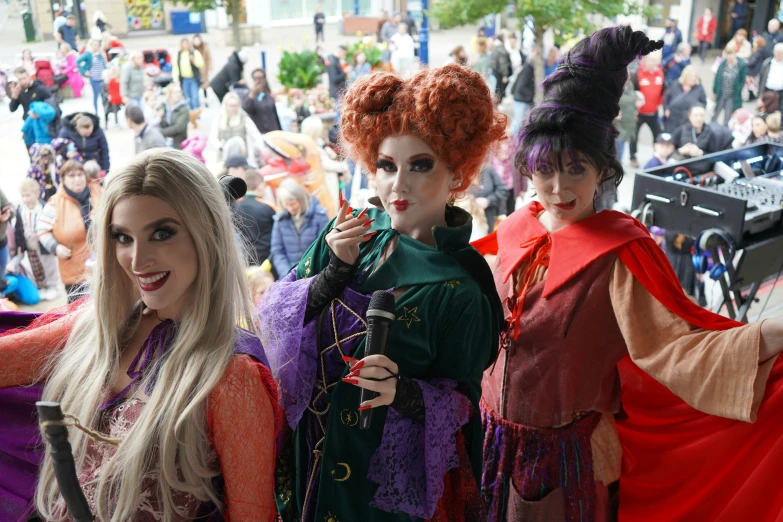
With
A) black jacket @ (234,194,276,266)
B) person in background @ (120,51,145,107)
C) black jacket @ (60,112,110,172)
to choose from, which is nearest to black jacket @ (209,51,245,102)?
person in background @ (120,51,145,107)

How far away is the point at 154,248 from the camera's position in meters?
1.67

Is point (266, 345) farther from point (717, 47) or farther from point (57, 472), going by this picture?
point (717, 47)

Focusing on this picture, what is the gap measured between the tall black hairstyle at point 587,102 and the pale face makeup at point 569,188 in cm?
2

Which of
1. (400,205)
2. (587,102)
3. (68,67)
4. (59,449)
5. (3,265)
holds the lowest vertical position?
(3,265)

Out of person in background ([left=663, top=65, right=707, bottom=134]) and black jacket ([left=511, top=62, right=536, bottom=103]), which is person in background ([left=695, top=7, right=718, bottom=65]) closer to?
black jacket ([left=511, top=62, right=536, bottom=103])

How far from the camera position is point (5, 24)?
36.2 ft

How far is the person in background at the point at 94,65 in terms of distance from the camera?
11.8 metres

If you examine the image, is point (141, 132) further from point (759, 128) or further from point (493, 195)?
point (759, 128)

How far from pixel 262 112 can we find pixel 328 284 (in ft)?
24.4

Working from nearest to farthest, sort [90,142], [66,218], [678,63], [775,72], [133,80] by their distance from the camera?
[66,218] → [90,142] → [133,80] → [775,72] → [678,63]

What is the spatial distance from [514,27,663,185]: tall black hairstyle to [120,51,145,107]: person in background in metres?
9.68

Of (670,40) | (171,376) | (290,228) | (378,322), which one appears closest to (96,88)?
→ (290,228)

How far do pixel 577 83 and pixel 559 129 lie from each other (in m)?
0.14

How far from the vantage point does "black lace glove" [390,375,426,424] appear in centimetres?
176
